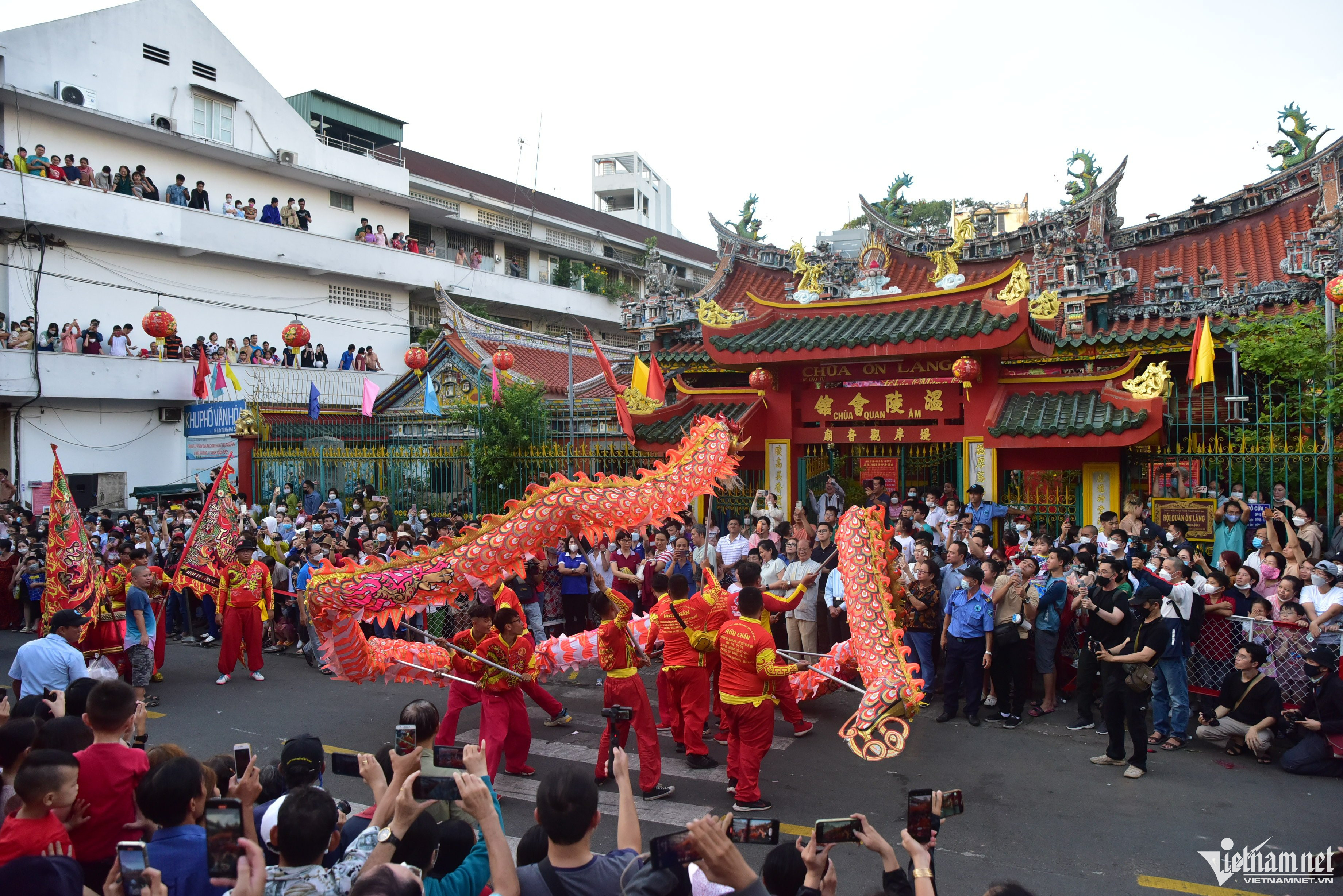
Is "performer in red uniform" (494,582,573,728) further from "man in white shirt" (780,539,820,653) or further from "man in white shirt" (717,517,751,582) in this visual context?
"man in white shirt" (717,517,751,582)

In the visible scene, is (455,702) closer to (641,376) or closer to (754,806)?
(754,806)

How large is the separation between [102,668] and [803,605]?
6.35 metres

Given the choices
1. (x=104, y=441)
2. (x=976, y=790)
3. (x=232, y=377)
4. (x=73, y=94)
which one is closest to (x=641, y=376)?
(x=976, y=790)

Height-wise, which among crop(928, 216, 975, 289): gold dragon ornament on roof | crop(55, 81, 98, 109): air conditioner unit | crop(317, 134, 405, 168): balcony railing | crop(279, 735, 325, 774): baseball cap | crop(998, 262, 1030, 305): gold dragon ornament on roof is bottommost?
crop(279, 735, 325, 774): baseball cap

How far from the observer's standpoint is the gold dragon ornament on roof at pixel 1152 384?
10.0 m

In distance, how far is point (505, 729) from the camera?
6402mm

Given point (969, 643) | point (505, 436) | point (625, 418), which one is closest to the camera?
point (969, 643)

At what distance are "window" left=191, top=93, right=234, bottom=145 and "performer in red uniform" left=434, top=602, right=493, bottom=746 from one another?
68.7 ft

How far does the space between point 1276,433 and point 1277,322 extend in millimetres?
1377

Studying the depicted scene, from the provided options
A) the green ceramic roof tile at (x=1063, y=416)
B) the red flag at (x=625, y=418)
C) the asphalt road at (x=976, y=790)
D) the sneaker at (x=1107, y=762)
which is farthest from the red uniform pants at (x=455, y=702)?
the green ceramic roof tile at (x=1063, y=416)

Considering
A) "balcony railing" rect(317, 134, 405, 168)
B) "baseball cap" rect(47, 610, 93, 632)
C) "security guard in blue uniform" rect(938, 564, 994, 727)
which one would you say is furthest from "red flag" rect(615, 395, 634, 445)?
"balcony railing" rect(317, 134, 405, 168)

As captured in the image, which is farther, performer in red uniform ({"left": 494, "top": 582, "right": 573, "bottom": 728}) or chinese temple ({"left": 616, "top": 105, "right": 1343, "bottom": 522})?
chinese temple ({"left": 616, "top": 105, "right": 1343, "bottom": 522})

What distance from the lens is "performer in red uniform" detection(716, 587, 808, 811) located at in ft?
19.1

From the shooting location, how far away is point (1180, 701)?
6887mm
